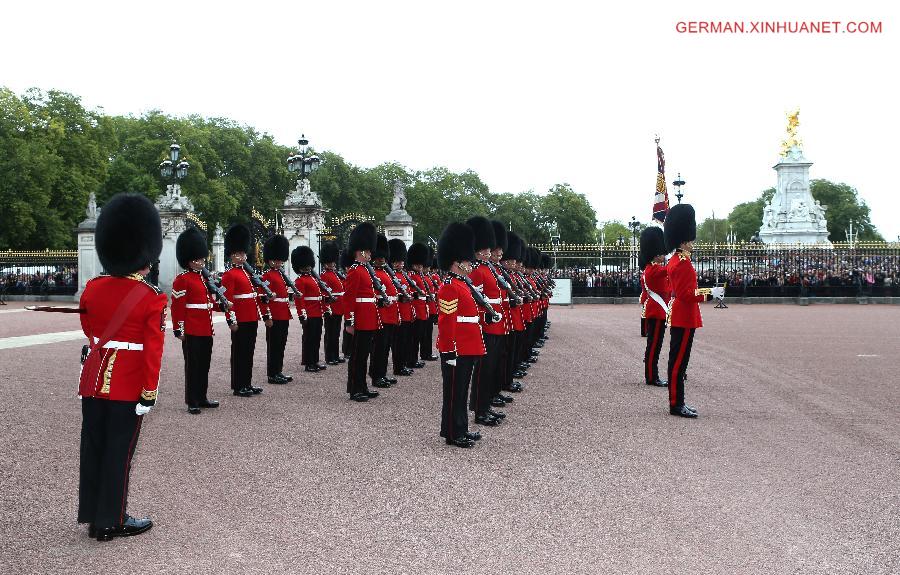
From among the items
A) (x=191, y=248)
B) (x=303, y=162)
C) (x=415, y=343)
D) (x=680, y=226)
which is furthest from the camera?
(x=303, y=162)

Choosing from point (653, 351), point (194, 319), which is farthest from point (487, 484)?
point (653, 351)

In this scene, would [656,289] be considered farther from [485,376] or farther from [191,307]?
[191,307]

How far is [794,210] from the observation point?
45500 mm

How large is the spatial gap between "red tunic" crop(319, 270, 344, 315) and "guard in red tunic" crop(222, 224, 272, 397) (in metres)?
1.95

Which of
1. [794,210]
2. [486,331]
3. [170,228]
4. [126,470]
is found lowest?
[126,470]

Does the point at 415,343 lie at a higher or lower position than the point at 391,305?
lower

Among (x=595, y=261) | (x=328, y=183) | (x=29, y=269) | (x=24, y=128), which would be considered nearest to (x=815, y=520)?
(x=595, y=261)

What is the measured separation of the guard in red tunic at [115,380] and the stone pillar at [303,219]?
63.6 feet

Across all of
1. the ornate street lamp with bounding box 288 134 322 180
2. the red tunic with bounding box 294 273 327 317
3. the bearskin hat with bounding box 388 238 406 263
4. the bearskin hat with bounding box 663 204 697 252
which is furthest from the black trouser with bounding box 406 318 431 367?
the ornate street lamp with bounding box 288 134 322 180

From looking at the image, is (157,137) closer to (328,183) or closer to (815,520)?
(328,183)

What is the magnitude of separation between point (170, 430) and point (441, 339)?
239 centimetres

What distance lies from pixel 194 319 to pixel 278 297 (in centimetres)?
204

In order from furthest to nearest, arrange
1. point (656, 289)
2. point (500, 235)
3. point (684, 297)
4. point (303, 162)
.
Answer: point (303, 162)
point (656, 289)
point (500, 235)
point (684, 297)

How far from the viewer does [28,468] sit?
5.49 meters
